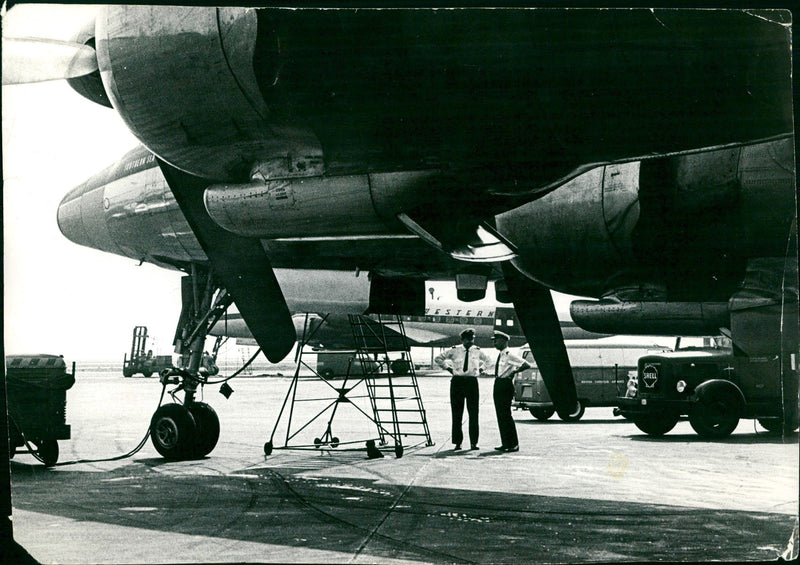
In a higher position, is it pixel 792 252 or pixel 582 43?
pixel 582 43

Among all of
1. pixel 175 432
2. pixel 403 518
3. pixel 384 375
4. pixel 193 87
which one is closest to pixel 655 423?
pixel 384 375

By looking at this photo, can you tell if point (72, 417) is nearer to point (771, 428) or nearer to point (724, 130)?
point (771, 428)

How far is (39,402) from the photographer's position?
923cm

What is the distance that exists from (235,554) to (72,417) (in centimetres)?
1396

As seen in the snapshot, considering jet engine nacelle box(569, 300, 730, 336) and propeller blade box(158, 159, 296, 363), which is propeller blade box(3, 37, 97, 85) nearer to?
propeller blade box(158, 159, 296, 363)

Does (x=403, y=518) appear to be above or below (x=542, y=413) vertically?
above

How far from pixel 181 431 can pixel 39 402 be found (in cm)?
166

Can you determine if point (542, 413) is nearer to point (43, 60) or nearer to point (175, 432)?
point (175, 432)

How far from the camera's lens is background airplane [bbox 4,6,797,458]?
15.4ft

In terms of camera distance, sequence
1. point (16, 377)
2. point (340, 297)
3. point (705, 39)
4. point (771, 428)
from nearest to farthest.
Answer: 1. point (705, 39)
2. point (16, 377)
3. point (340, 297)
4. point (771, 428)

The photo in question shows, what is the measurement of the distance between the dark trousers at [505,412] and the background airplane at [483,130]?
3541 mm

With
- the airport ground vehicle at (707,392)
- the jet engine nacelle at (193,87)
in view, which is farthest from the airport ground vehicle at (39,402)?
the airport ground vehicle at (707,392)

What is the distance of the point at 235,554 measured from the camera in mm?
5043

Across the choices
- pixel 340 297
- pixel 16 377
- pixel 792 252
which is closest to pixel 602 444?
pixel 340 297
